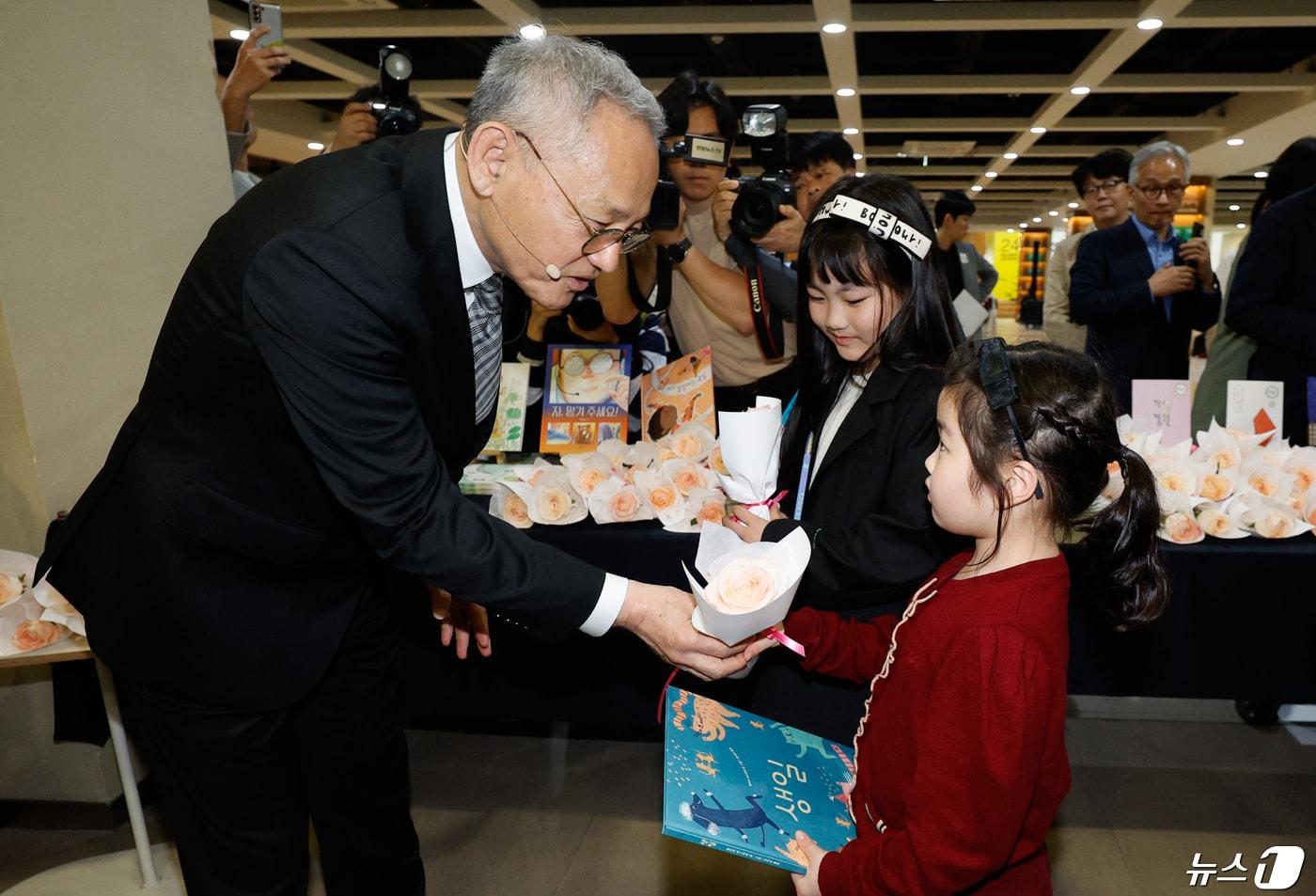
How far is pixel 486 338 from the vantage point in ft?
4.60

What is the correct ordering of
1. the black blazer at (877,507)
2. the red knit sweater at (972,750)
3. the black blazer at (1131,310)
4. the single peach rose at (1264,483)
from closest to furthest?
the red knit sweater at (972,750)
the black blazer at (877,507)
the single peach rose at (1264,483)
the black blazer at (1131,310)

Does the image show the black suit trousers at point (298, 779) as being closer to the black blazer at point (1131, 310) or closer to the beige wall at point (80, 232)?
the beige wall at point (80, 232)

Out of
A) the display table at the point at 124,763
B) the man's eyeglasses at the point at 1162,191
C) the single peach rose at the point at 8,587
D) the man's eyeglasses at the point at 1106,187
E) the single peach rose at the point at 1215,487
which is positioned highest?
the man's eyeglasses at the point at 1106,187

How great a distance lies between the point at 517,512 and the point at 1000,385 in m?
1.24

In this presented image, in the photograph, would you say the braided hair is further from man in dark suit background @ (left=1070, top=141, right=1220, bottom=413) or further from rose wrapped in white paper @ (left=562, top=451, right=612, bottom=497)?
man in dark suit background @ (left=1070, top=141, right=1220, bottom=413)

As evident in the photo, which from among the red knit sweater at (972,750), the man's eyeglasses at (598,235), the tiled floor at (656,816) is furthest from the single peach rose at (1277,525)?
the man's eyeglasses at (598,235)

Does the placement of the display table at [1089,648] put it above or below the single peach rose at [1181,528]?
below

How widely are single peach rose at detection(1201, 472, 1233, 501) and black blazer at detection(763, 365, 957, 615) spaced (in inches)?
33.7

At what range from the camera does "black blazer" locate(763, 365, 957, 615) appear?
1425 mm

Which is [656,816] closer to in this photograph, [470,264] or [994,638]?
[994,638]

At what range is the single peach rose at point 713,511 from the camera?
195 centimetres

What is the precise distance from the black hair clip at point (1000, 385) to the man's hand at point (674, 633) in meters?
0.49

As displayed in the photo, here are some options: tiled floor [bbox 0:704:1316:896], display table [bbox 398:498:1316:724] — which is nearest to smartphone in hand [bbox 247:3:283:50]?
display table [bbox 398:498:1316:724]

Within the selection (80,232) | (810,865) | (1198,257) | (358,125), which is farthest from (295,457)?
(1198,257)
